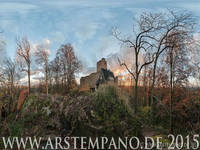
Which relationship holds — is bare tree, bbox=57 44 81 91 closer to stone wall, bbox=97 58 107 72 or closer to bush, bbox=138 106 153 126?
stone wall, bbox=97 58 107 72

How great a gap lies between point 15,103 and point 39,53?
19.7 ft

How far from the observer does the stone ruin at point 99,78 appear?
7.58 m

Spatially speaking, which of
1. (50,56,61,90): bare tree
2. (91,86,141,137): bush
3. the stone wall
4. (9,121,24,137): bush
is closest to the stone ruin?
the stone wall

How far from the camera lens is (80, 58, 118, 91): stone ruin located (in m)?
7.58

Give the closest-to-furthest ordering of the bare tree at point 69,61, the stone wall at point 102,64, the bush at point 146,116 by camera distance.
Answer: the bush at point 146,116 → the stone wall at point 102,64 → the bare tree at point 69,61

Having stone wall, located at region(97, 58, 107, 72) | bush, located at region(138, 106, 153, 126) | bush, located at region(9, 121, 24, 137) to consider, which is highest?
stone wall, located at region(97, 58, 107, 72)

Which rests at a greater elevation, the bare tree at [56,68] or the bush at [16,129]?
the bare tree at [56,68]

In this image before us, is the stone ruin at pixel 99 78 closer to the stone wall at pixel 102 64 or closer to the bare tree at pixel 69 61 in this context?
the stone wall at pixel 102 64

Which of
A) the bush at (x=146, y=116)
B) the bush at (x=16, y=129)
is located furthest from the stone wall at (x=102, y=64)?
the bush at (x=16, y=129)

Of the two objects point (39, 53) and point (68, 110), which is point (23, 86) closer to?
point (39, 53)

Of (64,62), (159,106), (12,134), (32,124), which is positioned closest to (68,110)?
(32,124)

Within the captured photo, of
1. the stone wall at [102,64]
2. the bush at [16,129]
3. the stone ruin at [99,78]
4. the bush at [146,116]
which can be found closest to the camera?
the bush at [16,129]

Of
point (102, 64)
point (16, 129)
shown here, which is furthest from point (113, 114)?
point (102, 64)

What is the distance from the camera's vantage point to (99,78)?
7609mm
